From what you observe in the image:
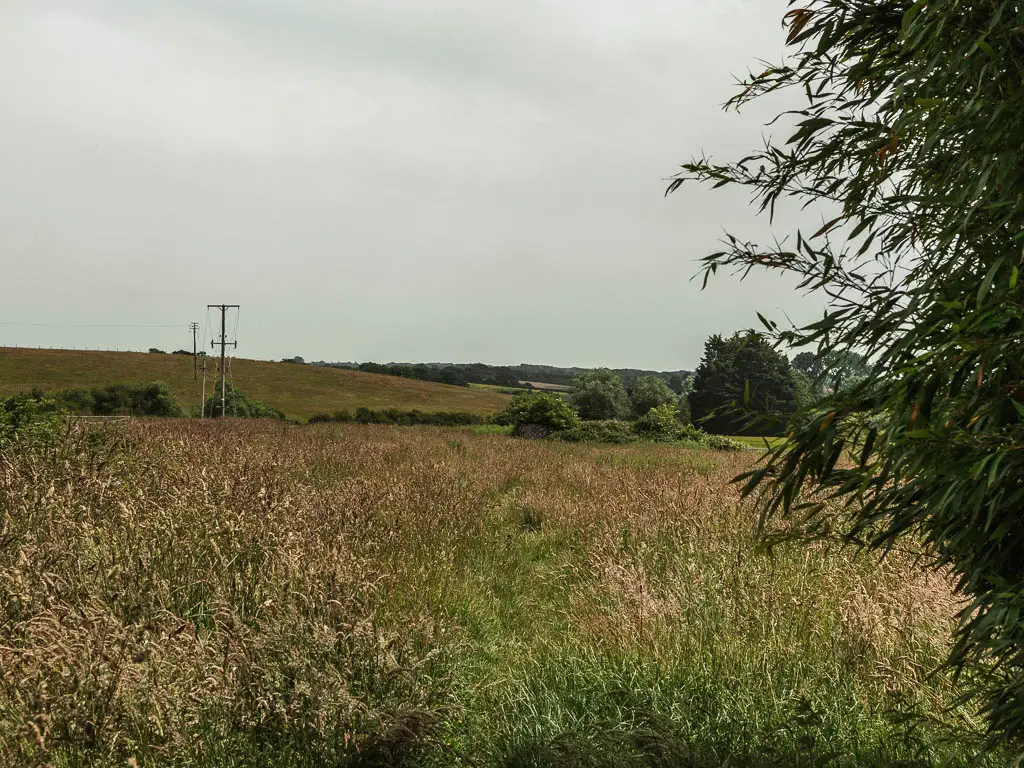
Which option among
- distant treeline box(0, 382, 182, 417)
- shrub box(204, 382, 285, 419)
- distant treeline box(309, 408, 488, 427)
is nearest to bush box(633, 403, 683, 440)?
distant treeline box(309, 408, 488, 427)

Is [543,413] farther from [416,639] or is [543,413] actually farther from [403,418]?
[416,639]

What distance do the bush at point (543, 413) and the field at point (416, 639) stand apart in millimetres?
26136

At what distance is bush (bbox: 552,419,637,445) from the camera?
27.9 meters

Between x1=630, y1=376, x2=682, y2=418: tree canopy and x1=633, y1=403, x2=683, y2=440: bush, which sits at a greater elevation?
x1=630, y1=376, x2=682, y2=418: tree canopy

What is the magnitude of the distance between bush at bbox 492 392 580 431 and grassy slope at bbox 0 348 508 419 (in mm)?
20985

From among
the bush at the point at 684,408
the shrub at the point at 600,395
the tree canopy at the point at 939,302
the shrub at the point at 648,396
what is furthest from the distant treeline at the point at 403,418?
the tree canopy at the point at 939,302

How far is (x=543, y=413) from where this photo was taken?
34.1m

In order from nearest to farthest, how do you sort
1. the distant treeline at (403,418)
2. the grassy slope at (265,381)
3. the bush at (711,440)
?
the bush at (711,440)
the distant treeline at (403,418)
the grassy slope at (265,381)

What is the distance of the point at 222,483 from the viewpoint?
6504 millimetres

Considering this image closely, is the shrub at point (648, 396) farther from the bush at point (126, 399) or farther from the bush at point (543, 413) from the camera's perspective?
the bush at point (126, 399)

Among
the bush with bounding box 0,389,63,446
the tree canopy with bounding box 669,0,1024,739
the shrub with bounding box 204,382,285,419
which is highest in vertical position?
the tree canopy with bounding box 669,0,1024,739

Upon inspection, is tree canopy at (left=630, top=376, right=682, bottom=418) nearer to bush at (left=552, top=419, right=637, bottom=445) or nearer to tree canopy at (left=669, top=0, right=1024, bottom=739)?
bush at (left=552, top=419, right=637, bottom=445)

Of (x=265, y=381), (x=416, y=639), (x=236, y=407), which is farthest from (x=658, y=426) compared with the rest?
(x=265, y=381)

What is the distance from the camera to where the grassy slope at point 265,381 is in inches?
2103
